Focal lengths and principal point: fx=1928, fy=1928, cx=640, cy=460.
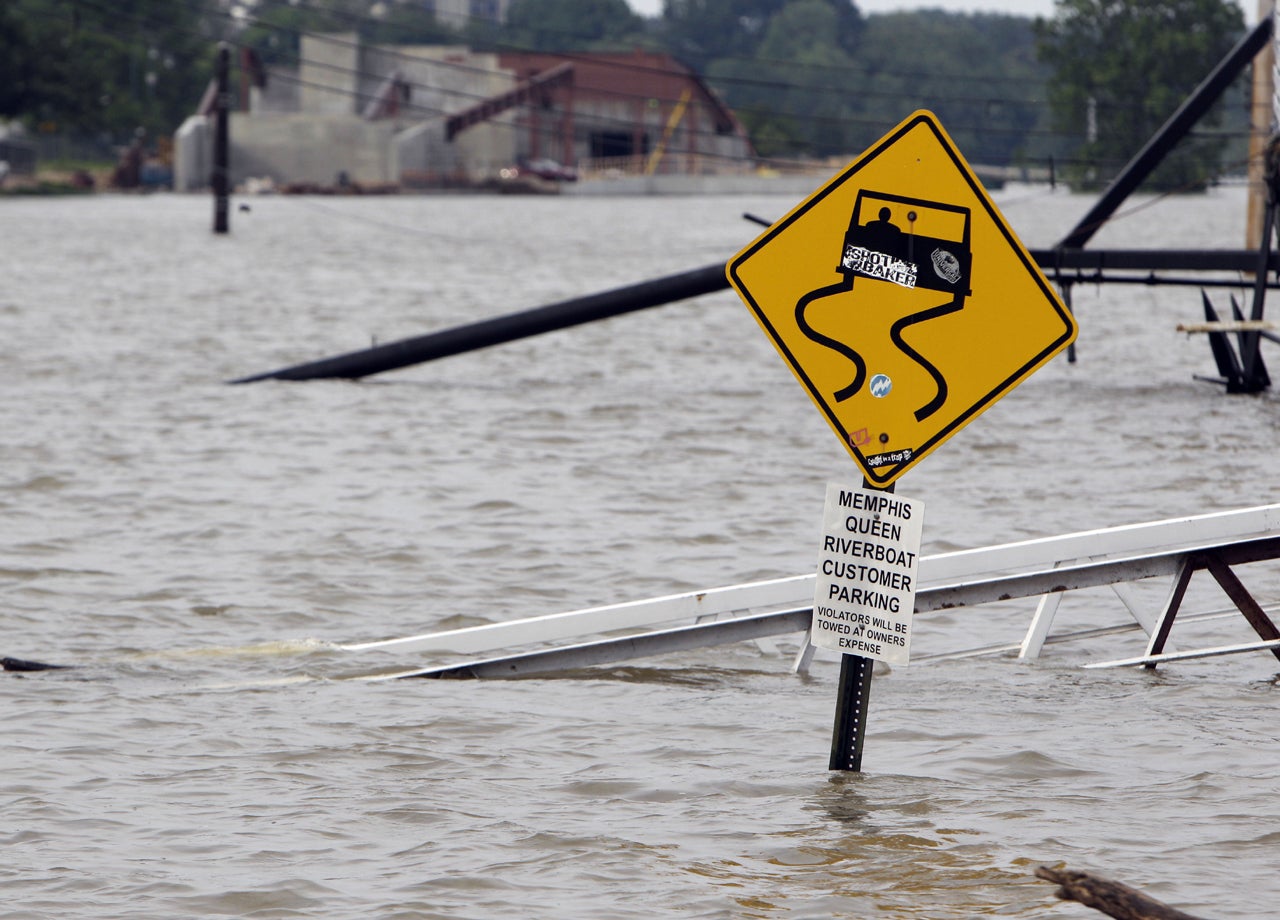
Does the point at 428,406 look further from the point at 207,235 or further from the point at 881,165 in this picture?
the point at 207,235

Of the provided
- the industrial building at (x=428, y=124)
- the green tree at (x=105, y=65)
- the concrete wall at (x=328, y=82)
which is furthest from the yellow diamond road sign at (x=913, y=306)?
the concrete wall at (x=328, y=82)

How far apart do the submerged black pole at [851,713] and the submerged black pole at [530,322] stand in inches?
470

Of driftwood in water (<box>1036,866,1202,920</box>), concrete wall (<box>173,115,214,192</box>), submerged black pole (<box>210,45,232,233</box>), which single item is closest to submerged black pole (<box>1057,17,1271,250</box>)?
driftwood in water (<box>1036,866,1202,920</box>)

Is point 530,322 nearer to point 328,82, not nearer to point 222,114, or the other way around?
point 222,114

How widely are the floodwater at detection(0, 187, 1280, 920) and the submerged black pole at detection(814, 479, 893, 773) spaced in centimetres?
8

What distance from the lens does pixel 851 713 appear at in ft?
22.1

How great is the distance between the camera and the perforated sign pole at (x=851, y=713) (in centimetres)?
653

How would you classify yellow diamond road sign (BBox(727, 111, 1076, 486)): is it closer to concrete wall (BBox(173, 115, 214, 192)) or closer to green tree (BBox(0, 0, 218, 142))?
green tree (BBox(0, 0, 218, 142))

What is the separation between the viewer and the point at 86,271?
4375cm

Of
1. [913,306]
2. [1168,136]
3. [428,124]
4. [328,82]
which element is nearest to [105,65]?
[328,82]

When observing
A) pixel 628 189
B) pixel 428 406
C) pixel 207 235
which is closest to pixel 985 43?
pixel 628 189

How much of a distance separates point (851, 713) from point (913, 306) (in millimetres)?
1535

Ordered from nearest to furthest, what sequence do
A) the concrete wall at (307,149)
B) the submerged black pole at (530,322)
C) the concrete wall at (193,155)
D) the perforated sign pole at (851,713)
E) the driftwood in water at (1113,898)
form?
the driftwood in water at (1113,898) < the perforated sign pole at (851,713) < the submerged black pole at (530,322) < the concrete wall at (307,149) < the concrete wall at (193,155)

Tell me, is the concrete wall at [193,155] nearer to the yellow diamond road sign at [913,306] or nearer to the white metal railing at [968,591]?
the white metal railing at [968,591]
